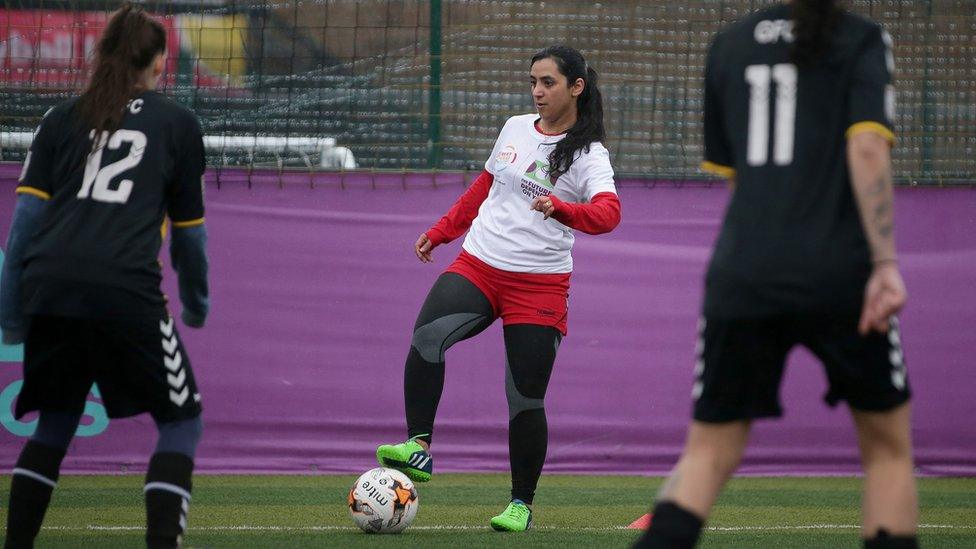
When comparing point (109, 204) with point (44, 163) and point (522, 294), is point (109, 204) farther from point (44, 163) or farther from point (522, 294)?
point (522, 294)

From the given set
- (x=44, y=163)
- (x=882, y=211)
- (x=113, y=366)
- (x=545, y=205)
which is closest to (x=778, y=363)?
(x=882, y=211)

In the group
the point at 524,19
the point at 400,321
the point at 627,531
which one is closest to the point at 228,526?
the point at 627,531

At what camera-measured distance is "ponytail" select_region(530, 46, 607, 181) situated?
569 centimetres

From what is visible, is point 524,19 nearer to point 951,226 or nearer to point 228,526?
point 951,226

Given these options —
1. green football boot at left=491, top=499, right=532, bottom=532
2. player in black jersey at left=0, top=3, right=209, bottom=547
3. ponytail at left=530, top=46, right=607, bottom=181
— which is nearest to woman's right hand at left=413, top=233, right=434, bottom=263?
ponytail at left=530, top=46, right=607, bottom=181

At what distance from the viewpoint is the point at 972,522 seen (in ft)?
19.9

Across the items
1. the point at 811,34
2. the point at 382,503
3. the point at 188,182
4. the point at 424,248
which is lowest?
the point at 382,503

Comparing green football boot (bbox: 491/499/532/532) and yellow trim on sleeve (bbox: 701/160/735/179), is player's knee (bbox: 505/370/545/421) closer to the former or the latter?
green football boot (bbox: 491/499/532/532)

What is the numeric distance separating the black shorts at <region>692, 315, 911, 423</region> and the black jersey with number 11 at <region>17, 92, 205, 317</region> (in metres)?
1.65

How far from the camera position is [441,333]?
18.4 feet

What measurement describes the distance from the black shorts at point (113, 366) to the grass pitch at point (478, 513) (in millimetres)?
1258

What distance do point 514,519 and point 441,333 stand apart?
33.3 inches

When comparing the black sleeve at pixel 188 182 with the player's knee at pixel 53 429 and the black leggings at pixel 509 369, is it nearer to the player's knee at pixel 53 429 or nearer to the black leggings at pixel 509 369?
the player's knee at pixel 53 429

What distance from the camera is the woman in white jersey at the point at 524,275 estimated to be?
18.2 ft
